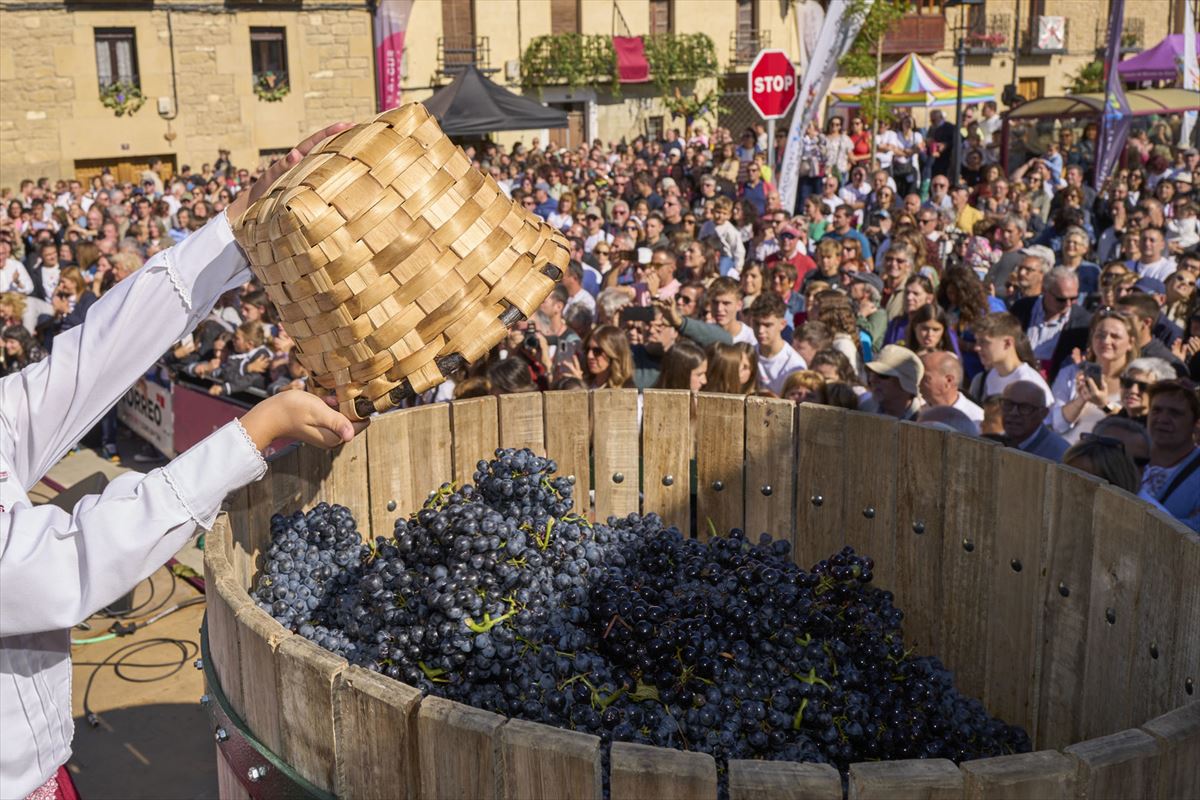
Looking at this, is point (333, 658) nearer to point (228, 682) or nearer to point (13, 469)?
point (228, 682)

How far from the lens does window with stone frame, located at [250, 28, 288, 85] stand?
27.8 metres

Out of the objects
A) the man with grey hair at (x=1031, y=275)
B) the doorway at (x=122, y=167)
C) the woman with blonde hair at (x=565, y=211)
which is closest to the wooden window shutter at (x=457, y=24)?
the doorway at (x=122, y=167)

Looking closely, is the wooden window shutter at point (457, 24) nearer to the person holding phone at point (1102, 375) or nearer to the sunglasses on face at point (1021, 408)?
the person holding phone at point (1102, 375)

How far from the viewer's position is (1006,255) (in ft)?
30.6

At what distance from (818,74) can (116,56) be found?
19718 mm

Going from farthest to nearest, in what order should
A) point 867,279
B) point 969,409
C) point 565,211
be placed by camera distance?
point 565,211 → point 867,279 → point 969,409

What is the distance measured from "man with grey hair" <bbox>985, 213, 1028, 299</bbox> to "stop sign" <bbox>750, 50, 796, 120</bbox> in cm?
284

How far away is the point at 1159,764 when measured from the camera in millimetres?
1935

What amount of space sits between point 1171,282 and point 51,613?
7.25m

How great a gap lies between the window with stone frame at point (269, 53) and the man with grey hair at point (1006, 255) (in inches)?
870

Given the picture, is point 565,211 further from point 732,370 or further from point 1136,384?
point 1136,384

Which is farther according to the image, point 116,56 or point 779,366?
point 116,56

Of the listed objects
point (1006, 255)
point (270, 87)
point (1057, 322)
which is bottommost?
point (1057, 322)

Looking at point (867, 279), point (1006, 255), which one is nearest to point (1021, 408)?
point (867, 279)
